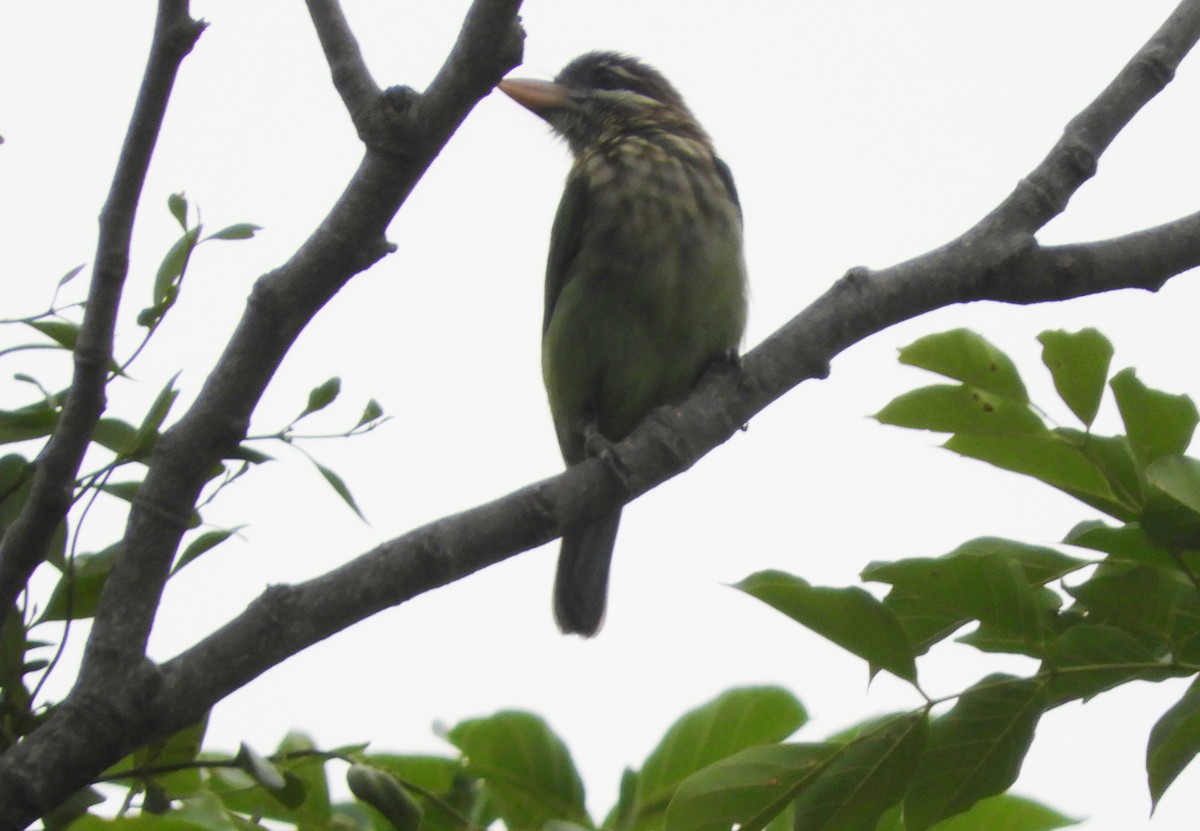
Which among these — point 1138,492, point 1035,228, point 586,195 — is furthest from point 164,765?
point 586,195

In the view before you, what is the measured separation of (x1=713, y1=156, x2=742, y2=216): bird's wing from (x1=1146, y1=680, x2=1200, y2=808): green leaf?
271 cm

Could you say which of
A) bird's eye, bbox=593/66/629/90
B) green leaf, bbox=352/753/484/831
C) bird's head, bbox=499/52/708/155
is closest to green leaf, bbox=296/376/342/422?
green leaf, bbox=352/753/484/831

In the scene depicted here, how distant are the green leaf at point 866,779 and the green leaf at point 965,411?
34 centimetres

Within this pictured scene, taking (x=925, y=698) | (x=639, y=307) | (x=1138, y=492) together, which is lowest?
(x=925, y=698)

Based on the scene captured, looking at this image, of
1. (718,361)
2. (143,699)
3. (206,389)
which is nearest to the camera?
(143,699)

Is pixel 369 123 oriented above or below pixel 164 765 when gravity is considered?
above

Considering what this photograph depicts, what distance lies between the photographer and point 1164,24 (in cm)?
252

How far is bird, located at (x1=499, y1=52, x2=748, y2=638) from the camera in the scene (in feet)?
11.8

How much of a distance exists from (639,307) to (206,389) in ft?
6.28

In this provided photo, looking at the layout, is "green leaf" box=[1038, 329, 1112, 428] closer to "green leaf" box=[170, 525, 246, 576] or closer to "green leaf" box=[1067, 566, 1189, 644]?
"green leaf" box=[1067, 566, 1189, 644]

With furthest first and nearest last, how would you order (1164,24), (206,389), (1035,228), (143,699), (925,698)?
(1164,24)
(1035,228)
(206,389)
(143,699)
(925,698)

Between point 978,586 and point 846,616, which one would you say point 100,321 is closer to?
point 846,616

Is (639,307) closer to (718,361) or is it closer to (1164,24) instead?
(718,361)

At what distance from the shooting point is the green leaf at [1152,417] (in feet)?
4.85
